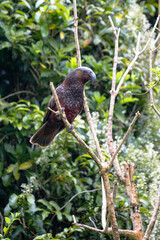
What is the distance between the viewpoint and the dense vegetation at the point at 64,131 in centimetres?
270

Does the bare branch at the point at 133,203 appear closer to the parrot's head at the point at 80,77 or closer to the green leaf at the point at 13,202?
the parrot's head at the point at 80,77

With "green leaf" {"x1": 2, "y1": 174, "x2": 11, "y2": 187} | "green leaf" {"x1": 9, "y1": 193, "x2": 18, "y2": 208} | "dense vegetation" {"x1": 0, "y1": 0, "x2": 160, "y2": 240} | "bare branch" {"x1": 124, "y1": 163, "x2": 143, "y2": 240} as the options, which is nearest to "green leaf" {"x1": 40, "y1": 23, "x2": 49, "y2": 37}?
"dense vegetation" {"x1": 0, "y1": 0, "x2": 160, "y2": 240}

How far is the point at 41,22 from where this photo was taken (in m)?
3.16

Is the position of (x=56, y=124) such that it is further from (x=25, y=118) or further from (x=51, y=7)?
(x=51, y=7)

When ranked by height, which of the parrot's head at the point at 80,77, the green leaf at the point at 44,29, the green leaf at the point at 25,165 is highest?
the green leaf at the point at 44,29

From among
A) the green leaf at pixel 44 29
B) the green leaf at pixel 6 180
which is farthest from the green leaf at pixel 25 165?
the green leaf at pixel 44 29

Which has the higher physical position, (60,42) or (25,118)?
(60,42)

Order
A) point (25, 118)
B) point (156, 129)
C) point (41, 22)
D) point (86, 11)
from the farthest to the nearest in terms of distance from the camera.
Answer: point (86, 11), point (156, 129), point (41, 22), point (25, 118)

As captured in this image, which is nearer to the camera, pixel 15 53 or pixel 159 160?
pixel 159 160

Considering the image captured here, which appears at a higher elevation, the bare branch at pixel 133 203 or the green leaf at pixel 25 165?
the bare branch at pixel 133 203

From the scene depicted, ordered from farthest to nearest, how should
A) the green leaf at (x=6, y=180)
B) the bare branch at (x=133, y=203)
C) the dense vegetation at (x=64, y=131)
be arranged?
the green leaf at (x=6, y=180)
the dense vegetation at (x=64, y=131)
the bare branch at (x=133, y=203)

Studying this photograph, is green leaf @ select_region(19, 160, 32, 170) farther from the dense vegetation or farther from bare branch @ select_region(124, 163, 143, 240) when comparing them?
bare branch @ select_region(124, 163, 143, 240)

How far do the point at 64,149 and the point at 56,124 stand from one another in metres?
0.49

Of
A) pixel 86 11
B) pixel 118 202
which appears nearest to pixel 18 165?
pixel 118 202
